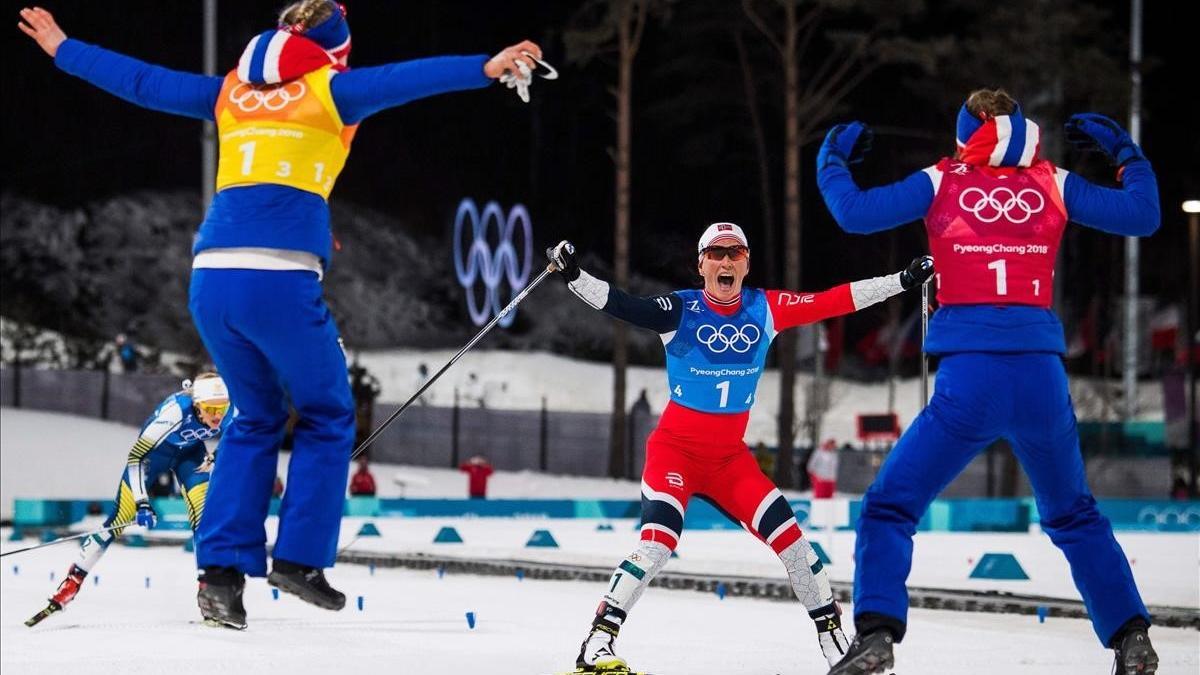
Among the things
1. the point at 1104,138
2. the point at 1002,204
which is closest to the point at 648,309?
the point at 1002,204

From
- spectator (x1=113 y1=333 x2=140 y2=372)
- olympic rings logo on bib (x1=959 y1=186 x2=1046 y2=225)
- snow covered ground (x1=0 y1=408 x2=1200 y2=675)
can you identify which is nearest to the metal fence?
spectator (x1=113 y1=333 x2=140 y2=372)

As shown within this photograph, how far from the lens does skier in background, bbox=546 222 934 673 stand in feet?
27.7

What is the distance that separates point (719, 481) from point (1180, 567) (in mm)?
9934

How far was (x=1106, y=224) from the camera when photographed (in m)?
7.09

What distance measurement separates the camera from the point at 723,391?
8.67 metres

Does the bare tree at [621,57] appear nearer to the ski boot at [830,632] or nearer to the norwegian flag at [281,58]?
the ski boot at [830,632]

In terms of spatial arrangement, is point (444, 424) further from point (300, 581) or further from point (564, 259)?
point (300, 581)

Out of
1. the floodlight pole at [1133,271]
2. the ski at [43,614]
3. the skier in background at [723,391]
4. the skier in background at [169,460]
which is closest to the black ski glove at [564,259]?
the skier in background at [723,391]

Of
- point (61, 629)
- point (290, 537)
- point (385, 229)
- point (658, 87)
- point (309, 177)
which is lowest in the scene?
point (61, 629)

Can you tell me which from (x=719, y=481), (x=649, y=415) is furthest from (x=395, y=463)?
(x=719, y=481)

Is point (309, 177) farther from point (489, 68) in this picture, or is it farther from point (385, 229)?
point (385, 229)

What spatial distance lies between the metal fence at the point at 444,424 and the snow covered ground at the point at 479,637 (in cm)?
2101

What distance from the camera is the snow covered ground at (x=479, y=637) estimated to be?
8766 millimetres

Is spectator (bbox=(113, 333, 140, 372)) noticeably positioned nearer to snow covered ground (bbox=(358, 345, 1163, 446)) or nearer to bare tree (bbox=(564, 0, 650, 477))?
bare tree (bbox=(564, 0, 650, 477))
